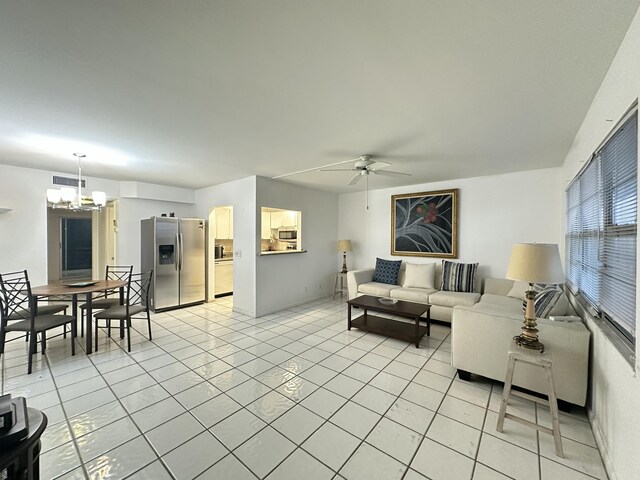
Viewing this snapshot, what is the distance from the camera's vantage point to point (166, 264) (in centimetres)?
500

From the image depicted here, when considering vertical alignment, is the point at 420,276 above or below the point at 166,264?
below

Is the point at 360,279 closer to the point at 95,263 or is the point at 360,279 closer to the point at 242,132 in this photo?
the point at 242,132

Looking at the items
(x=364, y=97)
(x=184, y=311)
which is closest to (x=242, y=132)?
(x=364, y=97)

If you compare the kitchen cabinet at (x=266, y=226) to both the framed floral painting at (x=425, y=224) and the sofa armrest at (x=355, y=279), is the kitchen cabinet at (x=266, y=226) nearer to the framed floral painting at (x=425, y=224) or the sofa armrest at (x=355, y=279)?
the sofa armrest at (x=355, y=279)

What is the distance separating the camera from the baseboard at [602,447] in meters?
1.50

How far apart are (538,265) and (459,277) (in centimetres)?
265

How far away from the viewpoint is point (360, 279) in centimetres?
515

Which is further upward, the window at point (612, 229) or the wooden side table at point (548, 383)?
the window at point (612, 229)

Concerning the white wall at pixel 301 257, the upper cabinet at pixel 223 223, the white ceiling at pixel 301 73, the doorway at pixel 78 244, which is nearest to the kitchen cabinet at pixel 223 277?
the upper cabinet at pixel 223 223

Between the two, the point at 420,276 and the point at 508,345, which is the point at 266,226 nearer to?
the point at 420,276

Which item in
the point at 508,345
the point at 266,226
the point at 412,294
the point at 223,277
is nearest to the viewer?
the point at 508,345

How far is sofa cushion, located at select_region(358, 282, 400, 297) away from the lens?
468 cm

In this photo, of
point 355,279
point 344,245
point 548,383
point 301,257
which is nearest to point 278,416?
point 548,383

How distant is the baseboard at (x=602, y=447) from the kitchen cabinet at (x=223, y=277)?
598 centimetres
